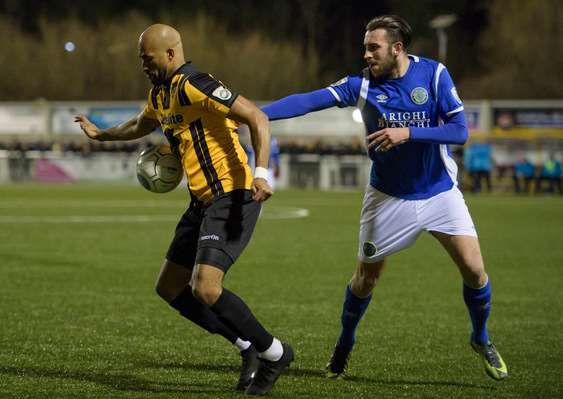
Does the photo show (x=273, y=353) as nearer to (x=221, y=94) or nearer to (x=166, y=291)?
(x=166, y=291)

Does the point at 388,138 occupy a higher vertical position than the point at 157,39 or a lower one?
lower

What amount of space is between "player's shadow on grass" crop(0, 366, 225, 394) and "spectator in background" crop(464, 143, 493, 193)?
29972 millimetres

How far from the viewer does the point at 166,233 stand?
19.4 m

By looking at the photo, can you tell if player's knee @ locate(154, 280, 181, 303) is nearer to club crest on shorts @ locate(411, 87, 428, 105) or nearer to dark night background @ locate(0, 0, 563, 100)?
club crest on shorts @ locate(411, 87, 428, 105)

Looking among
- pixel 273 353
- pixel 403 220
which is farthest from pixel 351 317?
pixel 273 353

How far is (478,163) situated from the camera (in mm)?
36812

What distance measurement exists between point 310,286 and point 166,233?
24.0 ft

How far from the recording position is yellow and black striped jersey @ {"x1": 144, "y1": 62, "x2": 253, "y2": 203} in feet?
21.8

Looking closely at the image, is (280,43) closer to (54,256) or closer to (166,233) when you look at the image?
(166,233)

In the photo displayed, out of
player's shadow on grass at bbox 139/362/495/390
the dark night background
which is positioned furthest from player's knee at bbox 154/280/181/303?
the dark night background

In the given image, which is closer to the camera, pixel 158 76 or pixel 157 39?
pixel 157 39

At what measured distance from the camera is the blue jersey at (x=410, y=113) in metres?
6.98

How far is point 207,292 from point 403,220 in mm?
1399

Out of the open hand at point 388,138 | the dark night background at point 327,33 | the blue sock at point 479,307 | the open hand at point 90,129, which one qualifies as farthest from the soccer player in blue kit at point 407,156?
the dark night background at point 327,33
